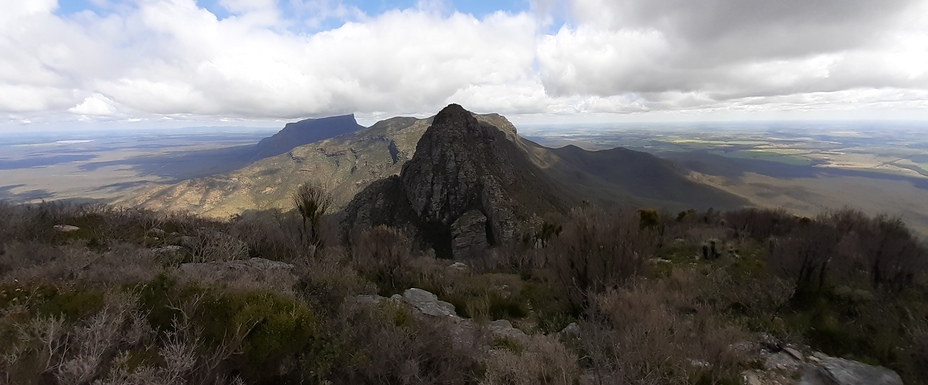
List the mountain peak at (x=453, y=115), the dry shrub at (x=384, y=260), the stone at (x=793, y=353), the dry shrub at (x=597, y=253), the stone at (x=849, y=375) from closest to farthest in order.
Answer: the stone at (x=849, y=375), the stone at (x=793, y=353), the dry shrub at (x=597, y=253), the dry shrub at (x=384, y=260), the mountain peak at (x=453, y=115)

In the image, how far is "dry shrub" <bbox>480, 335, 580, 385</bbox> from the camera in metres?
5.04

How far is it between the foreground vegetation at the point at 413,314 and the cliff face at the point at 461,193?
55.1 m

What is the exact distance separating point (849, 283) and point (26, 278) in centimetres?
1944

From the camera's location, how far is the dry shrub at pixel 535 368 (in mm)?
5039

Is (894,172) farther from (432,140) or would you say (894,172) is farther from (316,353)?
(316,353)

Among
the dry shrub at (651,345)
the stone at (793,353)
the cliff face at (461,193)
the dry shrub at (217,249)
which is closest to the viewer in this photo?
the dry shrub at (651,345)

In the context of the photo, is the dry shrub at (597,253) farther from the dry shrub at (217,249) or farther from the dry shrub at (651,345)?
the dry shrub at (217,249)

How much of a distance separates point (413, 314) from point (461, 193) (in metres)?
75.8

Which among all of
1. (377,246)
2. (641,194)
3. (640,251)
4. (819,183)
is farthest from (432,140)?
(819,183)

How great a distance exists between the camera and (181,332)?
202 inches

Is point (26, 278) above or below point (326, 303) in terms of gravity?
above

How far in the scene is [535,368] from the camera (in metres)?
5.23

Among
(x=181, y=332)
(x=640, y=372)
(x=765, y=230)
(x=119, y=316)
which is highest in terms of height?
(x=119, y=316)

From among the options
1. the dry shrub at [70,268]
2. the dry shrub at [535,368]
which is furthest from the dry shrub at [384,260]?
the dry shrub at [535,368]
